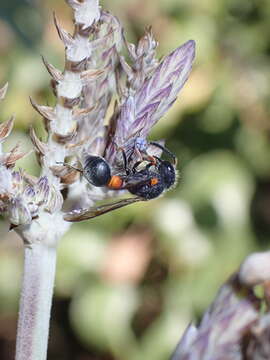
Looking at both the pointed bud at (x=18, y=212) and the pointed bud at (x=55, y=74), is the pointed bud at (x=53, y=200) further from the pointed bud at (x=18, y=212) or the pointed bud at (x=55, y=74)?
the pointed bud at (x=55, y=74)

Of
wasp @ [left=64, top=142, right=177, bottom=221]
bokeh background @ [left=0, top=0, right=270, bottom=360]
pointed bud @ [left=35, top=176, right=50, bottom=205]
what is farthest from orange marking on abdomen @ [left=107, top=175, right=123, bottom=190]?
bokeh background @ [left=0, top=0, right=270, bottom=360]

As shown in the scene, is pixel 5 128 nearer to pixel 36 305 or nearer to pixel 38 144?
pixel 38 144

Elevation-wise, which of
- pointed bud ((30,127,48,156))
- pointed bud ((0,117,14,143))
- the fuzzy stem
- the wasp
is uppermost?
pointed bud ((0,117,14,143))

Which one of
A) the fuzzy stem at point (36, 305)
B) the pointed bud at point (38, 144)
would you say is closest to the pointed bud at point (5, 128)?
the pointed bud at point (38, 144)

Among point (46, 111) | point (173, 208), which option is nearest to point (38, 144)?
point (46, 111)

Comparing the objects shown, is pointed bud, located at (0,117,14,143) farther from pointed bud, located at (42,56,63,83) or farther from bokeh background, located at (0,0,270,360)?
bokeh background, located at (0,0,270,360)

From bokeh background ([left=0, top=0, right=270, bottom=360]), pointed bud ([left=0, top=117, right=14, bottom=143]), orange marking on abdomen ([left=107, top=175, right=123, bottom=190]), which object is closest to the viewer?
pointed bud ([left=0, top=117, right=14, bottom=143])
